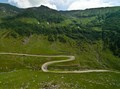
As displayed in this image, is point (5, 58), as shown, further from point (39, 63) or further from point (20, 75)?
point (20, 75)

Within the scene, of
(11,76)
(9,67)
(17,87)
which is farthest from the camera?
(9,67)

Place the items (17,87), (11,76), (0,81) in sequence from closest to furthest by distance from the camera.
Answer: (17,87), (0,81), (11,76)

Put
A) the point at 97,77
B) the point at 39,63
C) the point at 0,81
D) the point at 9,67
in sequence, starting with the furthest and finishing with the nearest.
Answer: the point at 39,63 → the point at 9,67 → the point at 97,77 → the point at 0,81

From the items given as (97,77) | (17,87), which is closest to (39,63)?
(97,77)

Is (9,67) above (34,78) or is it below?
below

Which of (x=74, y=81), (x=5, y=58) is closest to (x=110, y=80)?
(x=74, y=81)

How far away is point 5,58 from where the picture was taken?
195 meters

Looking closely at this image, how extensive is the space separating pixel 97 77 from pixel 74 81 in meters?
12.6

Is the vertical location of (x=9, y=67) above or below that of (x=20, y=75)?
below

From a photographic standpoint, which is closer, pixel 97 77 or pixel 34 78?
pixel 34 78

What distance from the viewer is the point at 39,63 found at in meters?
194

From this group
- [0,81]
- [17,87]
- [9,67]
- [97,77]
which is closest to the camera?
[17,87]

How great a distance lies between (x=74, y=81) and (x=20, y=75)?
1665 cm

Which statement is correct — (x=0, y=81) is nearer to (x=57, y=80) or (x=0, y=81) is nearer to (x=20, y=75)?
(x=20, y=75)
